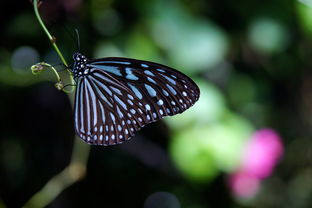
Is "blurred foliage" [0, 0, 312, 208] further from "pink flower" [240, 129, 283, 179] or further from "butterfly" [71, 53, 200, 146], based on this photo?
"butterfly" [71, 53, 200, 146]

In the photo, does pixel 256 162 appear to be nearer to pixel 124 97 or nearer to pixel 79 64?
pixel 124 97

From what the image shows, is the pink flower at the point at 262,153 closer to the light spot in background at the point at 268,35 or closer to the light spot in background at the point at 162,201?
the light spot in background at the point at 268,35

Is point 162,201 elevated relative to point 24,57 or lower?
lower

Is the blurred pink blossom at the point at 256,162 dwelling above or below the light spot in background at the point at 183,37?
below

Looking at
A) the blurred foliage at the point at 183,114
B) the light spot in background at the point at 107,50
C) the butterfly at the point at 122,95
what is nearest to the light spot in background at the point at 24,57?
the blurred foliage at the point at 183,114

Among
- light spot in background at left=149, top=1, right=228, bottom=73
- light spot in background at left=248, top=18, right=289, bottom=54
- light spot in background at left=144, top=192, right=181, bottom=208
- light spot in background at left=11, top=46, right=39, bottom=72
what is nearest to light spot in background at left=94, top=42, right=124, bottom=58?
light spot in background at left=149, top=1, right=228, bottom=73

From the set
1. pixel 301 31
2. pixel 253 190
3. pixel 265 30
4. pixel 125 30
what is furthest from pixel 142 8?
pixel 253 190

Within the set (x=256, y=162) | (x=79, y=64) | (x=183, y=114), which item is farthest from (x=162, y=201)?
(x=79, y=64)

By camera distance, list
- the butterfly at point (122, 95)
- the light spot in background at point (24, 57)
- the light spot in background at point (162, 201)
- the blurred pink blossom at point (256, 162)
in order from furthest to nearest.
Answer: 1. the light spot in background at point (162, 201)
2. the blurred pink blossom at point (256, 162)
3. the light spot in background at point (24, 57)
4. the butterfly at point (122, 95)

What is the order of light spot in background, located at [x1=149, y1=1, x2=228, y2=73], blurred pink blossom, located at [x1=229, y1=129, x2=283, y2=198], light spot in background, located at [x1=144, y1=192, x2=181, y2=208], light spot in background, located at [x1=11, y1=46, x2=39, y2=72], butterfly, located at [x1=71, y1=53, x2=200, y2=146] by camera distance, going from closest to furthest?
butterfly, located at [x1=71, y1=53, x2=200, y2=146], light spot in background, located at [x1=149, y1=1, x2=228, y2=73], light spot in background, located at [x1=11, y1=46, x2=39, y2=72], blurred pink blossom, located at [x1=229, y1=129, x2=283, y2=198], light spot in background, located at [x1=144, y1=192, x2=181, y2=208]
